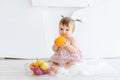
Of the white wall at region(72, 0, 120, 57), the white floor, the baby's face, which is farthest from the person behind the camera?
the white wall at region(72, 0, 120, 57)

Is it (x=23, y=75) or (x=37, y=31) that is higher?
(x=37, y=31)

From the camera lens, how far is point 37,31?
1850 mm

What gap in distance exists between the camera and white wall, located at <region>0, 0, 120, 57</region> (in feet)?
5.95

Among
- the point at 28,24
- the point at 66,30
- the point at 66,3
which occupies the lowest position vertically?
the point at 66,30

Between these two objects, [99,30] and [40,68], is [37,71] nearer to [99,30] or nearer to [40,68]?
Answer: [40,68]

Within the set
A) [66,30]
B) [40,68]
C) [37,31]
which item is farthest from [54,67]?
[37,31]

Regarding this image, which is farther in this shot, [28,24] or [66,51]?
[28,24]

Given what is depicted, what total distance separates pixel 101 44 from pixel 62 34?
0.46 metres

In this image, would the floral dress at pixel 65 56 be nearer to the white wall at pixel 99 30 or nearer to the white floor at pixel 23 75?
the white floor at pixel 23 75

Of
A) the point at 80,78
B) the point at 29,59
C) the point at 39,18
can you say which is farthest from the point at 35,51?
the point at 80,78

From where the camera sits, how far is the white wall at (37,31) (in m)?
1.81

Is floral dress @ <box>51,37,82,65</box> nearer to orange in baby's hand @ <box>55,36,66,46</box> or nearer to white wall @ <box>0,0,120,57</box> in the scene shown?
orange in baby's hand @ <box>55,36,66,46</box>

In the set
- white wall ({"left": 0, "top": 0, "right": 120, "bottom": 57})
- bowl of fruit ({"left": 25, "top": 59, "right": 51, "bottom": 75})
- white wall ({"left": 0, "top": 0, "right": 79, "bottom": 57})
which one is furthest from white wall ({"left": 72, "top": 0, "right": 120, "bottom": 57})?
bowl of fruit ({"left": 25, "top": 59, "right": 51, "bottom": 75})

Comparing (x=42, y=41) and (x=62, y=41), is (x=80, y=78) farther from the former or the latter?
(x=42, y=41)
